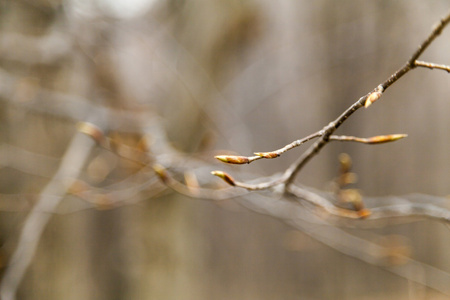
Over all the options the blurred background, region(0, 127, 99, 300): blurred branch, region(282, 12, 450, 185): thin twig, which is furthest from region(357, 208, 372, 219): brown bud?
region(0, 127, 99, 300): blurred branch

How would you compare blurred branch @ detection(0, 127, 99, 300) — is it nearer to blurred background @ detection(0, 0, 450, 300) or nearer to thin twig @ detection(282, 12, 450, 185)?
blurred background @ detection(0, 0, 450, 300)

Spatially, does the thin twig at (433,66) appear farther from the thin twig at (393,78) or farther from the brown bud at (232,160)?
the brown bud at (232,160)

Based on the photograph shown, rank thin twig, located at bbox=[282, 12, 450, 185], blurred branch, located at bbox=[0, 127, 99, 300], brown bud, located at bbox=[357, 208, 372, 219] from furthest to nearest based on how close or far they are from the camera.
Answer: blurred branch, located at bbox=[0, 127, 99, 300] → brown bud, located at bbox=[357, 208, 372, 219] → thin twig, located at bbox=[282, 12, 450, 185]

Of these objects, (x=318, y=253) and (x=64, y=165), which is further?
(x=318, y=253)

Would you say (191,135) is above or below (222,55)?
below

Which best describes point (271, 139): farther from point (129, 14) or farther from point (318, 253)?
point (129, 14)

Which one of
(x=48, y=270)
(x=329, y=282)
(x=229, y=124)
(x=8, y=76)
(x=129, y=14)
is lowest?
(x=48, y=270)

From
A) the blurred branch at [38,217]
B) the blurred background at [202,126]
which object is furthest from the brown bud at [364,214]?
the blurred branch at [38,217]

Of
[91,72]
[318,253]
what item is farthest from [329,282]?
[91,72]
